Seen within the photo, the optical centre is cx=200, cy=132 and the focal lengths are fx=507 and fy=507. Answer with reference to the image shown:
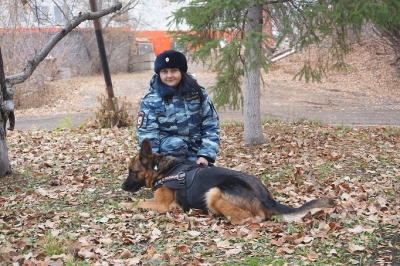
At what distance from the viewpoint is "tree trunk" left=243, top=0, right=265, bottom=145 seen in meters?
9.05

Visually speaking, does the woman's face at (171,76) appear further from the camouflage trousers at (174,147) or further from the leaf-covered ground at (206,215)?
the leaf-covered ground at (206,215)

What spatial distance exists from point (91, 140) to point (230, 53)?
394 centimetres

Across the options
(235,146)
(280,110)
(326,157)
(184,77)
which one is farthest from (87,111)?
(184,77)

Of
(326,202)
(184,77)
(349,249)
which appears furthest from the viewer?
(184,77)

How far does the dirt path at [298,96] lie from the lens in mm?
16406

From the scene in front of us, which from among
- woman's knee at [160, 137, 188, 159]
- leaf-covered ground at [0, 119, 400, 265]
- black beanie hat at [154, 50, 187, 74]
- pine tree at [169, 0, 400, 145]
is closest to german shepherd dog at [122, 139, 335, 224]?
leaf-covered ground at [0, 119, 400, 265]

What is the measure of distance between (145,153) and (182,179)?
1.88 feet

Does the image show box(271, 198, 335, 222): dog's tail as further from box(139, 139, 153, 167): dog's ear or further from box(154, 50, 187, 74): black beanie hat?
box(154, 50, 187, 74): black beanie hat

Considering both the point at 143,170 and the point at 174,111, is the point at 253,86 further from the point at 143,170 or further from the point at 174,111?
the point at 143,170

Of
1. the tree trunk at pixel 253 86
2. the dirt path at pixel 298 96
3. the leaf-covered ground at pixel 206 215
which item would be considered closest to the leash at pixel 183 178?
the leaf-covered ground at pixel 206 215

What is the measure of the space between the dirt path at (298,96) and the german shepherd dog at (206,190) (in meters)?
8.18

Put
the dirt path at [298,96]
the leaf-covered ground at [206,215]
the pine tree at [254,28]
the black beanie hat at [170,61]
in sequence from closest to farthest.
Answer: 1. the leaf-covered ground at [206,215]
2. the black beanie hat at [170,61]
3. the pine tree at [254,28]
4. the dirt path at [298,96]

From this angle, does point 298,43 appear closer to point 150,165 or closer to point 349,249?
point 150,165

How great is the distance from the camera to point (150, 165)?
19.1 feet
